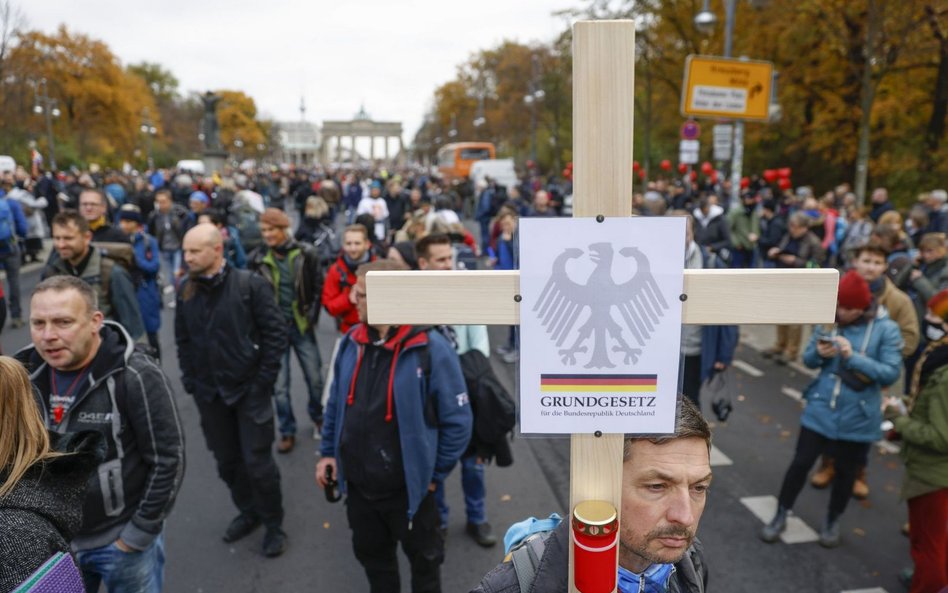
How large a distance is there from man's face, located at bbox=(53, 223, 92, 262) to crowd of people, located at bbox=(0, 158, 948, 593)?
0.01 m

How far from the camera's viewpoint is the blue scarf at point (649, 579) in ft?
4.89

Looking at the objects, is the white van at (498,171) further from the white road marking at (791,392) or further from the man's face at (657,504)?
the man's face at (657,504)

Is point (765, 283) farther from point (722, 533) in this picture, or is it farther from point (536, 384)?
point (722, 533)

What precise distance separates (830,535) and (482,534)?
2.18 m

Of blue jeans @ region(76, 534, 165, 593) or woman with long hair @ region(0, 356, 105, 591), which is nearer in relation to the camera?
woman with long hair @ region(0, 356, 105, 591)

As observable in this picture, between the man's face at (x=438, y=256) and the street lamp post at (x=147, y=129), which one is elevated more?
the street lamp post at (x=147, y=129)

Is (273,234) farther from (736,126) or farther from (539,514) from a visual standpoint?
(736,126)

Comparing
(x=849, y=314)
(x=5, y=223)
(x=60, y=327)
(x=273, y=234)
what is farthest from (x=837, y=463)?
(x=5, y=223)

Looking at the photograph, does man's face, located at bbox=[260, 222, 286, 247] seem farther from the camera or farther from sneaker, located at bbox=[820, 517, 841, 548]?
sneaker, located at bbox=[820, 517, 841, 548]

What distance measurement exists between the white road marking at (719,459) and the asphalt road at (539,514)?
10 mm

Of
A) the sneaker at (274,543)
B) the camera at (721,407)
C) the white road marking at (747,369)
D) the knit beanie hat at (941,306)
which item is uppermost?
the knit beanie hat at (941,306)

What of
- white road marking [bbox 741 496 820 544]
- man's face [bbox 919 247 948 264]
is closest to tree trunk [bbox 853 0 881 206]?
man's face [bbox 919 247 948 264]

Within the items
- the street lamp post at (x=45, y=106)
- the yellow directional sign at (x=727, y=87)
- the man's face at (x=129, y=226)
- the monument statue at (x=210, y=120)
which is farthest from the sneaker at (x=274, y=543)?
the street lamp post at (x=45, y=106)

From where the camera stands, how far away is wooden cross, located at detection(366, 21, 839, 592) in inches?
42.9
